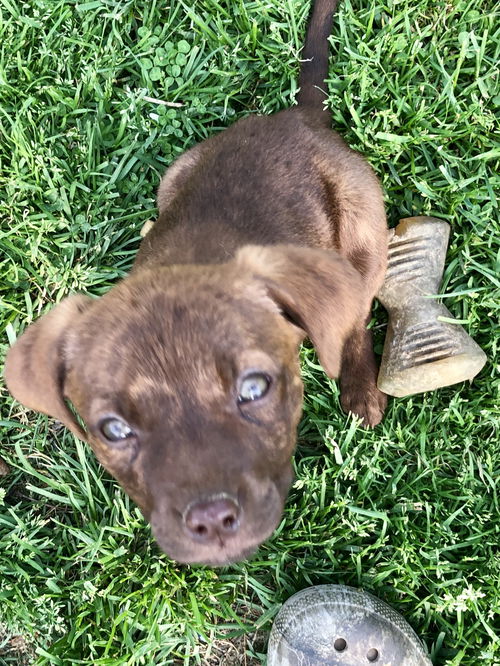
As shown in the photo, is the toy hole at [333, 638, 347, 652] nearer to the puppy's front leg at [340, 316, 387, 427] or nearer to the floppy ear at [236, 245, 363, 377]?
the puppy's front leg at [340, 316, 387, 427]

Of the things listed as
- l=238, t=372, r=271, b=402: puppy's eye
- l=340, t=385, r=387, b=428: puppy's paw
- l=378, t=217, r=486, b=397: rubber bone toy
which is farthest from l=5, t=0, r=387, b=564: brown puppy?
l=340, t=385, r=387, b=428: puppy's paw

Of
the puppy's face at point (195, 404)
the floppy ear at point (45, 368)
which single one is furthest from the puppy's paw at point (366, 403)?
the floppy ear at point (45, 368)

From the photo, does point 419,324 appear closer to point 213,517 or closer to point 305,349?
point 305,349

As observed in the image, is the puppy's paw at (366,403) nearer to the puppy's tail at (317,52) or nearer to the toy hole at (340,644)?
the toy hole at (340,644)

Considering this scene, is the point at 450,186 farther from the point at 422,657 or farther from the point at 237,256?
the point at 422,657

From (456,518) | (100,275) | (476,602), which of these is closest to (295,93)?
(100,275)

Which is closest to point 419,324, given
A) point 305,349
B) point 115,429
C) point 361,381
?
point 361,381
